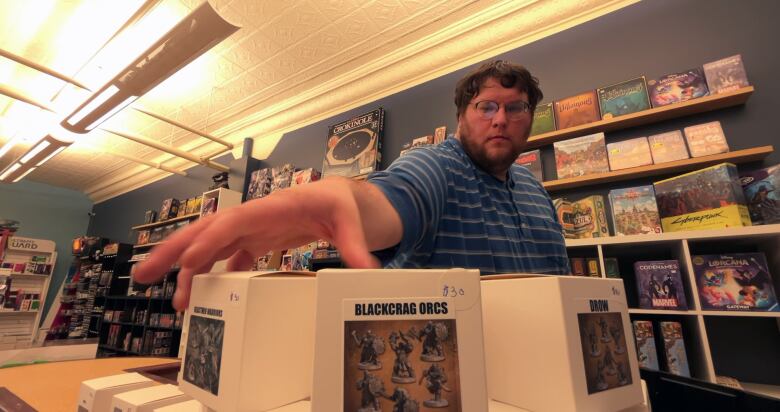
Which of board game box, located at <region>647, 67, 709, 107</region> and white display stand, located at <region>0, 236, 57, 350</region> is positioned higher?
board game box, located at <region>647, 67, 709, 107</region>

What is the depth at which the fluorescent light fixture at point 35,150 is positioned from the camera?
3412 mm

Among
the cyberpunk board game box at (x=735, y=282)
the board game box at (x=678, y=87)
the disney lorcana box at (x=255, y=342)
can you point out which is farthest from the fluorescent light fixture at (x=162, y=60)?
the cyberpunk board game box at (x=735, y=282)

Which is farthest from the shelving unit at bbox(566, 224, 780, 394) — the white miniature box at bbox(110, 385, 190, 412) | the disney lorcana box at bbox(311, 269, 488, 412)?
the white miniature box at bbox(110, 385, 190, 412)

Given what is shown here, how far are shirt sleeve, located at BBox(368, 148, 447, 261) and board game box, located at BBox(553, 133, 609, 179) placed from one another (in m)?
1.79

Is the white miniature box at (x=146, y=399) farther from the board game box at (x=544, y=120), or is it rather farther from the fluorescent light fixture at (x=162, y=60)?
the board game box at (x=544, y=120)

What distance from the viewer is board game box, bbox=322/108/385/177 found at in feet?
10.4

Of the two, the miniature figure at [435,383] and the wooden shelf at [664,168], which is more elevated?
the wooden shelf at [664,168]

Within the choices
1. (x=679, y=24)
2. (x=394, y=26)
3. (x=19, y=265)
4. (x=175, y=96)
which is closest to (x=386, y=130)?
(x=394, y=26)

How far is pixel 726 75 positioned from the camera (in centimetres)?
183

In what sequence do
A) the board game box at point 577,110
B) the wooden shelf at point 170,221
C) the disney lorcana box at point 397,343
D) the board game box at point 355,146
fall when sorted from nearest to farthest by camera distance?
the disney lorcana box at point 397,343 < the board game box at point 577,110 < the board game box at point 355,146 < the wooden shelf at point 170,221

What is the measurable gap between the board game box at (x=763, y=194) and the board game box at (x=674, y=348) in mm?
597

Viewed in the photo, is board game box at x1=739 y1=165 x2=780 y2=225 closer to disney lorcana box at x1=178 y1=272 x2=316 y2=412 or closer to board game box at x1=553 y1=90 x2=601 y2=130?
board game box at x1=553 y1=90 x2=601 y2=130

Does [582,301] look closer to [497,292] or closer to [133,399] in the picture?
[497,292]

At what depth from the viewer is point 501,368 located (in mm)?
463
